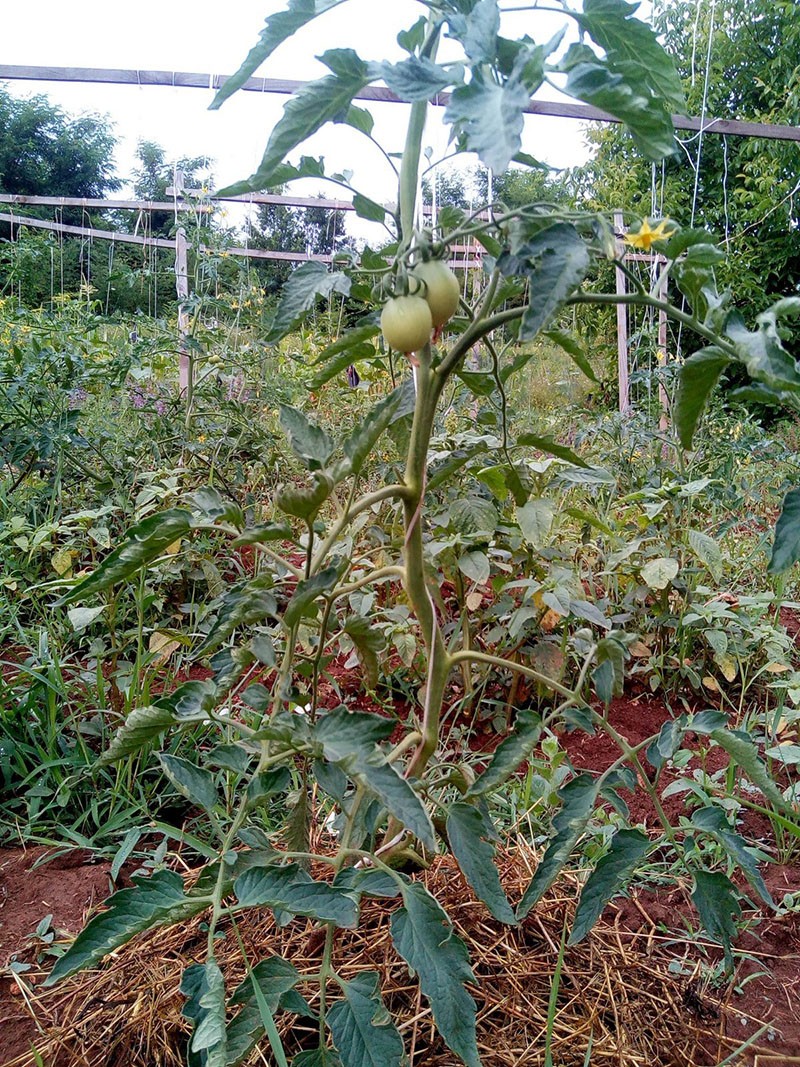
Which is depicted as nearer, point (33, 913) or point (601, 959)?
point (601, 959)

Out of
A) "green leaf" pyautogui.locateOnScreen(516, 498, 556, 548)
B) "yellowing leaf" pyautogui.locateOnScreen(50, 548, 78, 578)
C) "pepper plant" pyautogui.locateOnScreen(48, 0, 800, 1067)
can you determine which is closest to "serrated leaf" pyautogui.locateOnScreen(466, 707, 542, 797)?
"pepper plant" pyautogui.locateOnScreen(48, 0, 800, 1067)

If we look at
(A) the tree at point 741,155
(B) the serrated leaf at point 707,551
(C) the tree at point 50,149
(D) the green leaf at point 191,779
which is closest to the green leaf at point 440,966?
(D) the green leaf at point 191,779

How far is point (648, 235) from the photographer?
0.65 metres

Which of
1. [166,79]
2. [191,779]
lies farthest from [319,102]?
[166,79]

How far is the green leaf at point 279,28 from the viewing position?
2.01 feet

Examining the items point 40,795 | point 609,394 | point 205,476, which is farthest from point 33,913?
point 609,394

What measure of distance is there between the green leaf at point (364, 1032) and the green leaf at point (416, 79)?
74cm

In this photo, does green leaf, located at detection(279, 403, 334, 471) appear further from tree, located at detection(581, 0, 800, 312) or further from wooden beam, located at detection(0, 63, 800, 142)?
tree, located at detection(581, 0, 800, 312)

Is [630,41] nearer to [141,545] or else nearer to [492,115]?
[492,115]

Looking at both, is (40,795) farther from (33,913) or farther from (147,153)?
(147,153)

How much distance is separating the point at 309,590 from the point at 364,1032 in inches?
15.1

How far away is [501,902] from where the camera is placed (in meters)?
0.74

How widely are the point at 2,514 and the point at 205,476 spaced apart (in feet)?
2.24

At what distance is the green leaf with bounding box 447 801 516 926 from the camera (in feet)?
2.41
